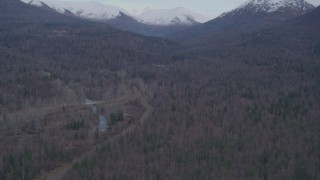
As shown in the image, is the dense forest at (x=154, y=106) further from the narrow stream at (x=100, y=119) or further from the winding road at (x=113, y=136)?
the narrow stream at (x=100, y=119)

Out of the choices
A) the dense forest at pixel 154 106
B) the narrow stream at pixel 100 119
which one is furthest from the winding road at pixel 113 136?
the narrow stream at pixel 100 119

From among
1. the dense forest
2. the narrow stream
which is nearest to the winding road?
the dense forest

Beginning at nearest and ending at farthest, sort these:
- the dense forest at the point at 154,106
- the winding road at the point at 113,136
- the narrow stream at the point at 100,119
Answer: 1. the winding road at the point at 113,136
2. the dense forest at the point at 154,106
3. the narrow stream at the point at 100,119

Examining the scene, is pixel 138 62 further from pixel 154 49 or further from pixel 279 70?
pixel 279 70

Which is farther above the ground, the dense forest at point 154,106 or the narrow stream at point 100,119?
the dense forest at point 154,106

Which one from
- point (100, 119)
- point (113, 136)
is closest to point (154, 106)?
point (100, 119)

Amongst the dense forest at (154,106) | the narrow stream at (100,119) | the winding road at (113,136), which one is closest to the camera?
the winding road at (113,136)

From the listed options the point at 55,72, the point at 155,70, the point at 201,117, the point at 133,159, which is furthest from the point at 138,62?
the point at 133,159

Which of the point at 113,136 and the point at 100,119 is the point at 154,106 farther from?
the point at 113,136
